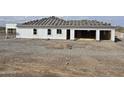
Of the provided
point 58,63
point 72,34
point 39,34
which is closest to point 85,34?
point 72,34

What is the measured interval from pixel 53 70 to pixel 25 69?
1534 mm

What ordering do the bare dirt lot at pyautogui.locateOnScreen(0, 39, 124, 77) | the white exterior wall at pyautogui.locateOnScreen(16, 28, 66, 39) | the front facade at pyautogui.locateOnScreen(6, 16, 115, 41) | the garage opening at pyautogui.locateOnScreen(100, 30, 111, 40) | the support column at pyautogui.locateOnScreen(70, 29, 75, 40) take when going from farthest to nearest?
the white exterior wall at pyautogui.locateOnScreen(16, 28, 66, 39) → the support column at pyautogui.locateOnScreen(70, 29, 75, 40) → the front facade at pyautogui.locateOnScreen(6, 16, 115, 41) → the garage opening at pyautogui.locateOnScreen(100, 30, 111, 40) → the bare dirt lot at pyautogui.locateOnScreen(0, 39, 124, 77)

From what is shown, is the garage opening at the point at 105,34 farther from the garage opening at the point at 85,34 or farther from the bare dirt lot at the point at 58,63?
the bare dirt lot at the point at 58,63

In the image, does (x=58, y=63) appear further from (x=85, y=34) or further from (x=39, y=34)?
(x=39, y=34)

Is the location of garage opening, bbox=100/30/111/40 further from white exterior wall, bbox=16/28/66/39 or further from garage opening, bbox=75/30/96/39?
white exterior wall, bbox=16/28/66/39

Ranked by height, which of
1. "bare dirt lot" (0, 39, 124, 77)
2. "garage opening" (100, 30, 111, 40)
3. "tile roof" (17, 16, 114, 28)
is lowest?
"bare dirt lot" (0, 39, 124, 77)

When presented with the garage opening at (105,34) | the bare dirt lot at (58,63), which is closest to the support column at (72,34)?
the garage opening at (105,34)

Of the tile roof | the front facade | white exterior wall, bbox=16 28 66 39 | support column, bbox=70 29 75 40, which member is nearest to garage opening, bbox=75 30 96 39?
the front facade

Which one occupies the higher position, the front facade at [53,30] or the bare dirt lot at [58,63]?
the front facade at [53,30]
